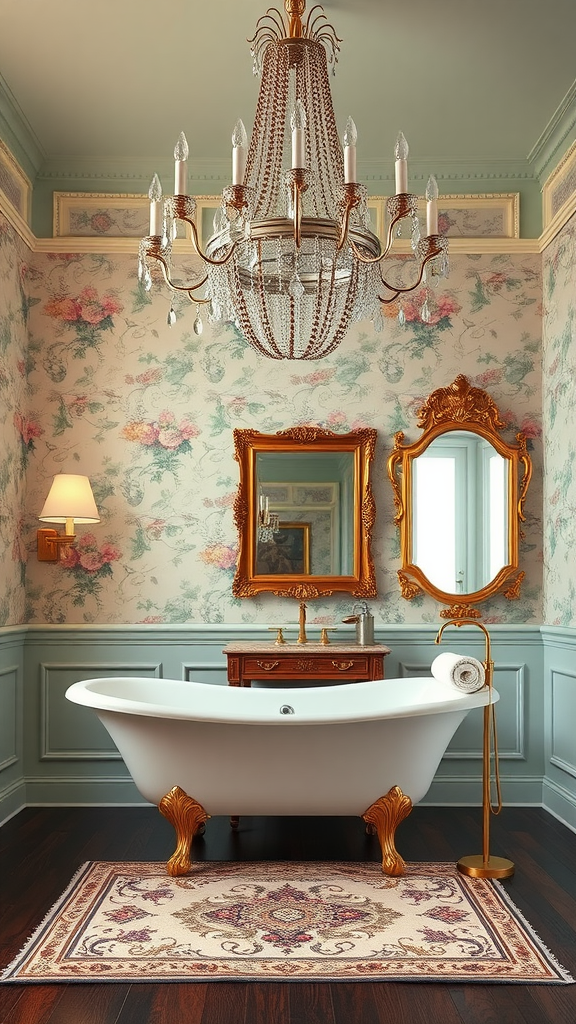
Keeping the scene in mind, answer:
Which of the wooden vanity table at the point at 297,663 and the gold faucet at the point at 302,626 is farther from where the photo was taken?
the gold faucet at the point at 302,626

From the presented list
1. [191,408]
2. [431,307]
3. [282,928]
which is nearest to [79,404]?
[191,408]

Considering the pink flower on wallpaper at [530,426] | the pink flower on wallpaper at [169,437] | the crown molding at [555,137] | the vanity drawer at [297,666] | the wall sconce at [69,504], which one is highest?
the crown molding at [555,137]

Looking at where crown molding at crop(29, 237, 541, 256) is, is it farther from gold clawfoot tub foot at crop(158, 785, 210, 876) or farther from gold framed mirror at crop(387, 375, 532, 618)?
gold clawfoot tub foot at crop(158, 785, 210, 876)

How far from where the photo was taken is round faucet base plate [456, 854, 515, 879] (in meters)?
3.39

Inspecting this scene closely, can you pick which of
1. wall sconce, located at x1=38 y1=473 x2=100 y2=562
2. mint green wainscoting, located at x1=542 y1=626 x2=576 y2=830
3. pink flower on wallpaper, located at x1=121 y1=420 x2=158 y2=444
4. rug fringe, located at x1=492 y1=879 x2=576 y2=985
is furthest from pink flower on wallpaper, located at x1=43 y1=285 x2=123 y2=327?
rug fringe, located at x1=492 y1=879 x2=576 y2=985

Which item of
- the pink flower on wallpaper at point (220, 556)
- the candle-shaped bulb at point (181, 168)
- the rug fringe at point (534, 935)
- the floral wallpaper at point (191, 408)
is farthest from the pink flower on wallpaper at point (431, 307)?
the rug fringe at point (534, 935)

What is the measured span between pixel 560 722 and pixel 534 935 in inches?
65.1

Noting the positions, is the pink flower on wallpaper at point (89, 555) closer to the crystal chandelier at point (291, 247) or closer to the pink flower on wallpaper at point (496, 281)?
the crystal chandelier at point (291, 247)

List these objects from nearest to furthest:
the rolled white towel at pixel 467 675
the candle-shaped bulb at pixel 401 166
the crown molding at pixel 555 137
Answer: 1. the candle-shaped bulb at pixel 401 166
2. the rolled white towel at pixel 467 675
3. the crown molding at pixel 555 137

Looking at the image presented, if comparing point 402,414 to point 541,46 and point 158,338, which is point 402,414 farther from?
point 541,46

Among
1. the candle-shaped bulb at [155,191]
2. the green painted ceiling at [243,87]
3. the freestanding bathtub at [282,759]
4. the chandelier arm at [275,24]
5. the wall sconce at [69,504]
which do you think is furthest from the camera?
the wall sconce at [69,504]

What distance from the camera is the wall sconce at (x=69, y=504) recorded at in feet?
14.3

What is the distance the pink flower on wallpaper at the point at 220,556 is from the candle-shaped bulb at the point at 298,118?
8.03ft

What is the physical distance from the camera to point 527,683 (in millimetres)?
4621
